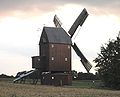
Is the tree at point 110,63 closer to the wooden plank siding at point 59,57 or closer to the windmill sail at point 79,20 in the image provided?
the wooden plank siding at point 59,57

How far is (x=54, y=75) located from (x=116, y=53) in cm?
1424

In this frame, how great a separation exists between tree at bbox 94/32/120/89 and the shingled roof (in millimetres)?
9848

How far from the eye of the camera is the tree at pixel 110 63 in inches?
2968

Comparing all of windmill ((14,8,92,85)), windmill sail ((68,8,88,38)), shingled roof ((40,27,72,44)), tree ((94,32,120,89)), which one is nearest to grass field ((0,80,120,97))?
tree ((94,32,120,89))

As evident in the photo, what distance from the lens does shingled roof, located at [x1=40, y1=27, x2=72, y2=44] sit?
8381cm

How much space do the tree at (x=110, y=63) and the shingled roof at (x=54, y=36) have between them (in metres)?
9.85

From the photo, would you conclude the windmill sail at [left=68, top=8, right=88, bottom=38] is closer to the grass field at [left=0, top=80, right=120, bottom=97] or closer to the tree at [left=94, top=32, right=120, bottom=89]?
the tree at [left=94, top=32, right=120, bottom=89]

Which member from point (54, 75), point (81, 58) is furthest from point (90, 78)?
point (54, 75)

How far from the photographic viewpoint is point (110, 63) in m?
76.6

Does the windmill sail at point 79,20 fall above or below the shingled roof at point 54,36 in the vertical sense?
above

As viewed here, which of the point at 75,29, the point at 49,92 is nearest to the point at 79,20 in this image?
the point at 75,29

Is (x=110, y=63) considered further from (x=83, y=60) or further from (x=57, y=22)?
(x=57, y=22)

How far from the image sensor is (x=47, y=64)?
83.8 m

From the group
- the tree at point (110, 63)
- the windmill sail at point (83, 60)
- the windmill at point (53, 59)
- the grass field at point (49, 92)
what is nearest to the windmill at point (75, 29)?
the windmill sail at point (83, 60)
